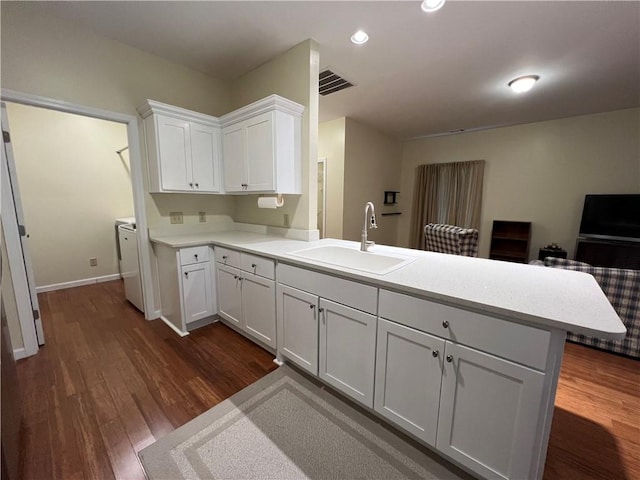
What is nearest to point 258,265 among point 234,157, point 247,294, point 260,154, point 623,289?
point 247,294

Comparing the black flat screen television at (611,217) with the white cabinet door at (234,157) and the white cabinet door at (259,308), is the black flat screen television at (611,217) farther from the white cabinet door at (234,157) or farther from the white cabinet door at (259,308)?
the white cabinet door at (234,157)

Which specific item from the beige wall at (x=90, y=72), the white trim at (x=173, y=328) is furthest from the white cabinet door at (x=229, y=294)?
the beige wall at (x=90, y=72)

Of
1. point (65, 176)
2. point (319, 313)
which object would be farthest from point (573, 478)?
point (65, 176)

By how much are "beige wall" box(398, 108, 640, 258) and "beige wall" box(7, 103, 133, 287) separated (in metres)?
5.76

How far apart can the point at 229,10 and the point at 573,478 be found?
11.3ft

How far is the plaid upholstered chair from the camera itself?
3.20 metres

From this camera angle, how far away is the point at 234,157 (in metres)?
2.58

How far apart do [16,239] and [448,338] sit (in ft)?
10.0

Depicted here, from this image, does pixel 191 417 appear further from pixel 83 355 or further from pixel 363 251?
pixel 363 251

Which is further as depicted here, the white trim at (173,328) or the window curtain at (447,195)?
the window curtain at (447,195)

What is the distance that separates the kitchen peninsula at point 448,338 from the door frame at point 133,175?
5.16 feet

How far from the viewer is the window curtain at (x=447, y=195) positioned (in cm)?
477

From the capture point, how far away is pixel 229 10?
6.07ft

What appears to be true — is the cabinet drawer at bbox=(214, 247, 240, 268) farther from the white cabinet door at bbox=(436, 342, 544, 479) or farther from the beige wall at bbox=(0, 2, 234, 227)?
the white cabinet door at bbox=(436, 342, 544, 479)
